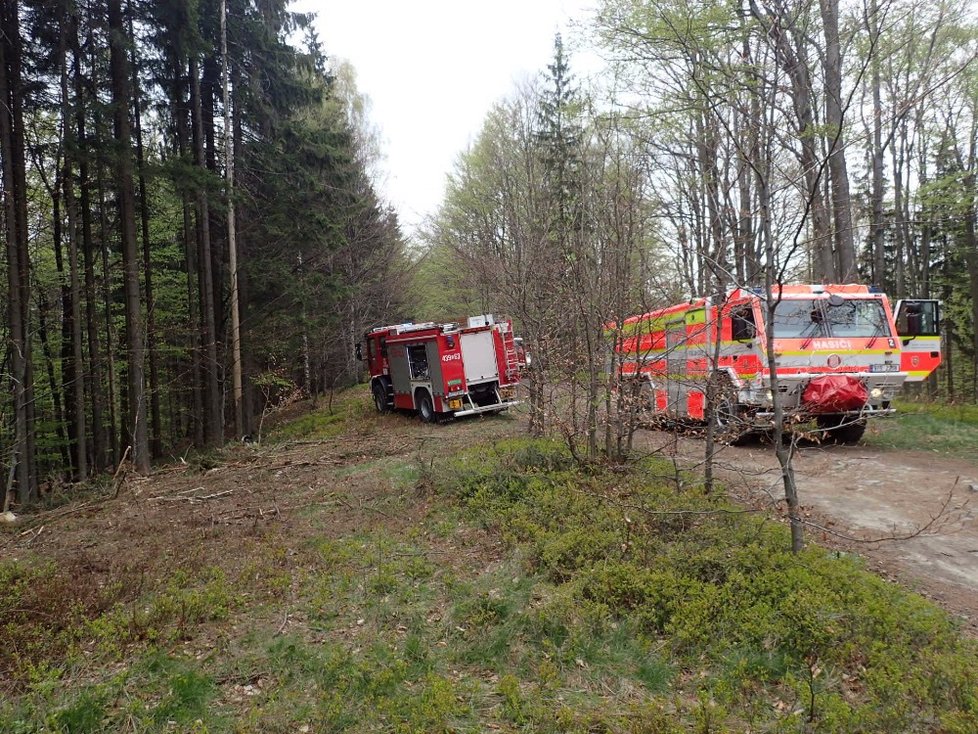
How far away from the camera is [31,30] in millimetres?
11102

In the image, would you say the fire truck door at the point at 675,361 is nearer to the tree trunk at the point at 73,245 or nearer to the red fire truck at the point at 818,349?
the red fire truck at the point at 818,349

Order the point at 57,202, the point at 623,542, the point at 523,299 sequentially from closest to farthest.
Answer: the point at 623,542, the point at 523,299, the point at 57,202

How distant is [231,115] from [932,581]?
17410 millimetres

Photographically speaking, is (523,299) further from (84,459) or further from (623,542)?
(84,459)

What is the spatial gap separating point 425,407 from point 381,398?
3.16 meters

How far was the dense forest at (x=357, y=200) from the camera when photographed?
19.9ft

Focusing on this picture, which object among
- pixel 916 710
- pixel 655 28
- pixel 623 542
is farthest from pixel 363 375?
pixel 916 710

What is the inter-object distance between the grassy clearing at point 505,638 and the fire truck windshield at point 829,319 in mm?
4547

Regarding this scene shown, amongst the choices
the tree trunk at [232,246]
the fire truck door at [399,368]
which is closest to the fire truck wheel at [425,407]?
the fire truck door at [399,368]

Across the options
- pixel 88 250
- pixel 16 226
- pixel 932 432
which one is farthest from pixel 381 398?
pixel 932 432

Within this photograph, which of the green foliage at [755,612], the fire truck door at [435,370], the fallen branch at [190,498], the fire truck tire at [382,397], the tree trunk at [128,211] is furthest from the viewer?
the fire truck tire at [382,397]

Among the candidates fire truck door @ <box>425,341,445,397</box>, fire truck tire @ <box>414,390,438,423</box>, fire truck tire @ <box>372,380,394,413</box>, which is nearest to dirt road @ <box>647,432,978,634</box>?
fire truck door @ <box>425,341,445,397</box>

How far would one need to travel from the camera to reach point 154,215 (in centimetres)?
1593

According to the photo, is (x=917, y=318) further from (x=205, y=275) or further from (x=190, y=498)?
(x=205, y=275)
